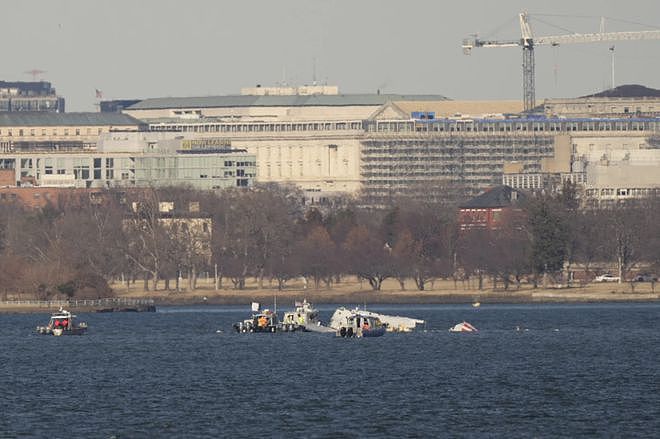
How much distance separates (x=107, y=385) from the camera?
371ft

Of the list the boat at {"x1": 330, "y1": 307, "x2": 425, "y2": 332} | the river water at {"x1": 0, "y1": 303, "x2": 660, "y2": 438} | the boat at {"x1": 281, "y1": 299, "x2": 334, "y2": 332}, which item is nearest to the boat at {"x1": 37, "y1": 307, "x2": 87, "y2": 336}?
the river water at {"x1": 0, "y1": 303, "x2": 660, "y2": 438}

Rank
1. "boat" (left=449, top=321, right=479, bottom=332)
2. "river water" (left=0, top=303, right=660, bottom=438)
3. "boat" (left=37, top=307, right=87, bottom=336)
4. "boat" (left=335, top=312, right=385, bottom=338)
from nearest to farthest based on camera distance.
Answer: "river water" (left=0, top=303, right=660, bottom=438)
"boat" (left=335, top=312, right=385, bottom=338)
"boat" (left=449, top=321, right=479, bottom=332)
"boat" (left=37, top=307, right=87, bottom=336)

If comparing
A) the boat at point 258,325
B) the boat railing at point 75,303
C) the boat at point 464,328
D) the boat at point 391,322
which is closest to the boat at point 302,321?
→ the boat at point 258,325

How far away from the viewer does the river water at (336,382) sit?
9525 cm

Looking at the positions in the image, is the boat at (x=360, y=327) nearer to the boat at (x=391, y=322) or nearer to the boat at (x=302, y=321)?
the boat at (x=391, y=322)

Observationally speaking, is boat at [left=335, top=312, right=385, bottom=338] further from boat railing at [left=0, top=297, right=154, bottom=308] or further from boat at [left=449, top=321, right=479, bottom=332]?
boat railing at [left=0, top=297, right=154, bottom=308]

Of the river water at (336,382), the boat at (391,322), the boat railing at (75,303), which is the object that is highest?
the boat railing at (75,303)

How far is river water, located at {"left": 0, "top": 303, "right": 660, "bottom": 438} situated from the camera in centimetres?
9525

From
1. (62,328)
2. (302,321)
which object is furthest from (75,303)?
(302,321)

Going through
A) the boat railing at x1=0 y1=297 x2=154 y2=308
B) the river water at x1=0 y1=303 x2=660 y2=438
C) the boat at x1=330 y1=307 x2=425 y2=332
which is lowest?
the river water at x1=0 y1=303 x2=660 y2=438

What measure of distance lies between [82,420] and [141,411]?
3.80 m

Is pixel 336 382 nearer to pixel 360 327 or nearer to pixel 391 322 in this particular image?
→ pixel 360 327

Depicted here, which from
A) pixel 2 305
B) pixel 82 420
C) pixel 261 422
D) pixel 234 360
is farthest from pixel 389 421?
pixel 2 305

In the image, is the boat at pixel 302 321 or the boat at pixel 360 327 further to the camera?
the boat at pixel 302 321
